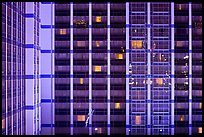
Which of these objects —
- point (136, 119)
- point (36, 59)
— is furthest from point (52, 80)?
point (136, 119)

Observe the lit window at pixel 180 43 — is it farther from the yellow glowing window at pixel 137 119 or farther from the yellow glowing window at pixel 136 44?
the yellow glowing window at pixel 137 119

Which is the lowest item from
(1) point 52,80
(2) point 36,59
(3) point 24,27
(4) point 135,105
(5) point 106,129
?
(5) point 106,129

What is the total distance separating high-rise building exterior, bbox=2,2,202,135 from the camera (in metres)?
24.2

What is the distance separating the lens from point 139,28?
79.9ft

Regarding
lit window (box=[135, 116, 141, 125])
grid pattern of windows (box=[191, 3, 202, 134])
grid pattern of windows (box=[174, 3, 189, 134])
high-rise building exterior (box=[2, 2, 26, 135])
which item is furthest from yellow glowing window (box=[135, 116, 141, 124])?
high-rise building exterior (box=[2, 2, 26, 135])

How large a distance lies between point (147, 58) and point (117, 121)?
540 cm

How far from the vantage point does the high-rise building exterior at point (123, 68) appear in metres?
24.2

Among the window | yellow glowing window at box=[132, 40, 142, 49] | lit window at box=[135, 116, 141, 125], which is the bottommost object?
lit window at box=[135, 116, 141, 125]

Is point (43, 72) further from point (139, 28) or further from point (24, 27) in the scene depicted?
point (139, 28)

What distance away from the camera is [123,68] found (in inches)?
963

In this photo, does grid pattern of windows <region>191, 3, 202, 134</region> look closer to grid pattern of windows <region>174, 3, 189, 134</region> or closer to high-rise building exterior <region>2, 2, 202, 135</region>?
high-rise building exterior <region>2, 2, 202, 135</region>

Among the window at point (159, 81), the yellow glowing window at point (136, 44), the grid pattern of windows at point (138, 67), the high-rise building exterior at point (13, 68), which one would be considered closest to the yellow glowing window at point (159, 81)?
the window at point (159, 81)

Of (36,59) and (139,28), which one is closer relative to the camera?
(36,59)

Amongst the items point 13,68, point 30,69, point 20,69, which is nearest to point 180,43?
point 30,69
